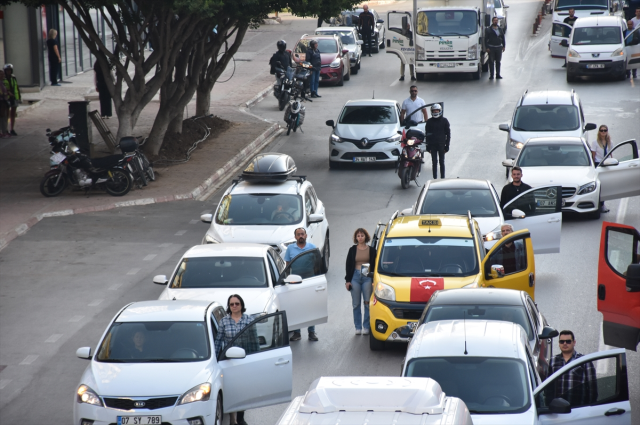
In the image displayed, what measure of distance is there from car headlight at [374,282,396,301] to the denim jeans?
0.58 metres

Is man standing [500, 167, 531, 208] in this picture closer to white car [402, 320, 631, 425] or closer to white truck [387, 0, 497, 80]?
white car [402, 320, 631, 425]

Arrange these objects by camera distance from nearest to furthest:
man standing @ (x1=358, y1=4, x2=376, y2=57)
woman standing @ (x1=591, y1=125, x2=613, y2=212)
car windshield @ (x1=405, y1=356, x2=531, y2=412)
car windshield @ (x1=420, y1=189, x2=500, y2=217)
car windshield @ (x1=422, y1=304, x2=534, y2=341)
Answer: car windshield @ (x1=405, y1=356, x2=531, y2=412) → car windshield @ (x1=422, y1=304, x2=534, y2=341) → car windshield @ (x1=420, y1=189, x2=500, y2=217) → woman standing @ (x1=591, y1=125, x2=613, y2=212) → man standing @ (x1=358, y1=4, x2=376, y2=57)

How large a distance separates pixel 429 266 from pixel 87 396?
5463mm

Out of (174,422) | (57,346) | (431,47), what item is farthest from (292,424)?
(431,47)

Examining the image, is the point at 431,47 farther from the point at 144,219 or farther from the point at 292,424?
the point at 292,424

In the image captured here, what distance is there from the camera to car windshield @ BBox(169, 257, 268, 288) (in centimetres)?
1291

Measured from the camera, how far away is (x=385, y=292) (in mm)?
12727

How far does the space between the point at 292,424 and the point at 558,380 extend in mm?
3452

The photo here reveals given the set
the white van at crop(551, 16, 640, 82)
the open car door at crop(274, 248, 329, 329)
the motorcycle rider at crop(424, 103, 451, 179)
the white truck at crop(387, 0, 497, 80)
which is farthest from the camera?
the white truck at crop(387, 0, 497, 80)

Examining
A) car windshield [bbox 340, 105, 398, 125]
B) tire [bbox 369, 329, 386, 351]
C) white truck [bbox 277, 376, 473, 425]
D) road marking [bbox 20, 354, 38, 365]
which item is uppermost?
white truck [bbox 277, 376, 473, 425]

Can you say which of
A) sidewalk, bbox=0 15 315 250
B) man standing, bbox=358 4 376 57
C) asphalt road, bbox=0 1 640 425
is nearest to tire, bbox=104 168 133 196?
sidewalk, bbox=0 15 315 250

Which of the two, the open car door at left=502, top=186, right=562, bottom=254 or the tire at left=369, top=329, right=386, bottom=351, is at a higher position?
the open car door at left=502, top=186, right=562, bottom=254

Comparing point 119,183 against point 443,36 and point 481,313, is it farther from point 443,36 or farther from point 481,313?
point 443,36

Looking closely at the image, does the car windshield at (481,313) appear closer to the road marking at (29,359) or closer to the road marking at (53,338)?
the road marking at (29,359)
